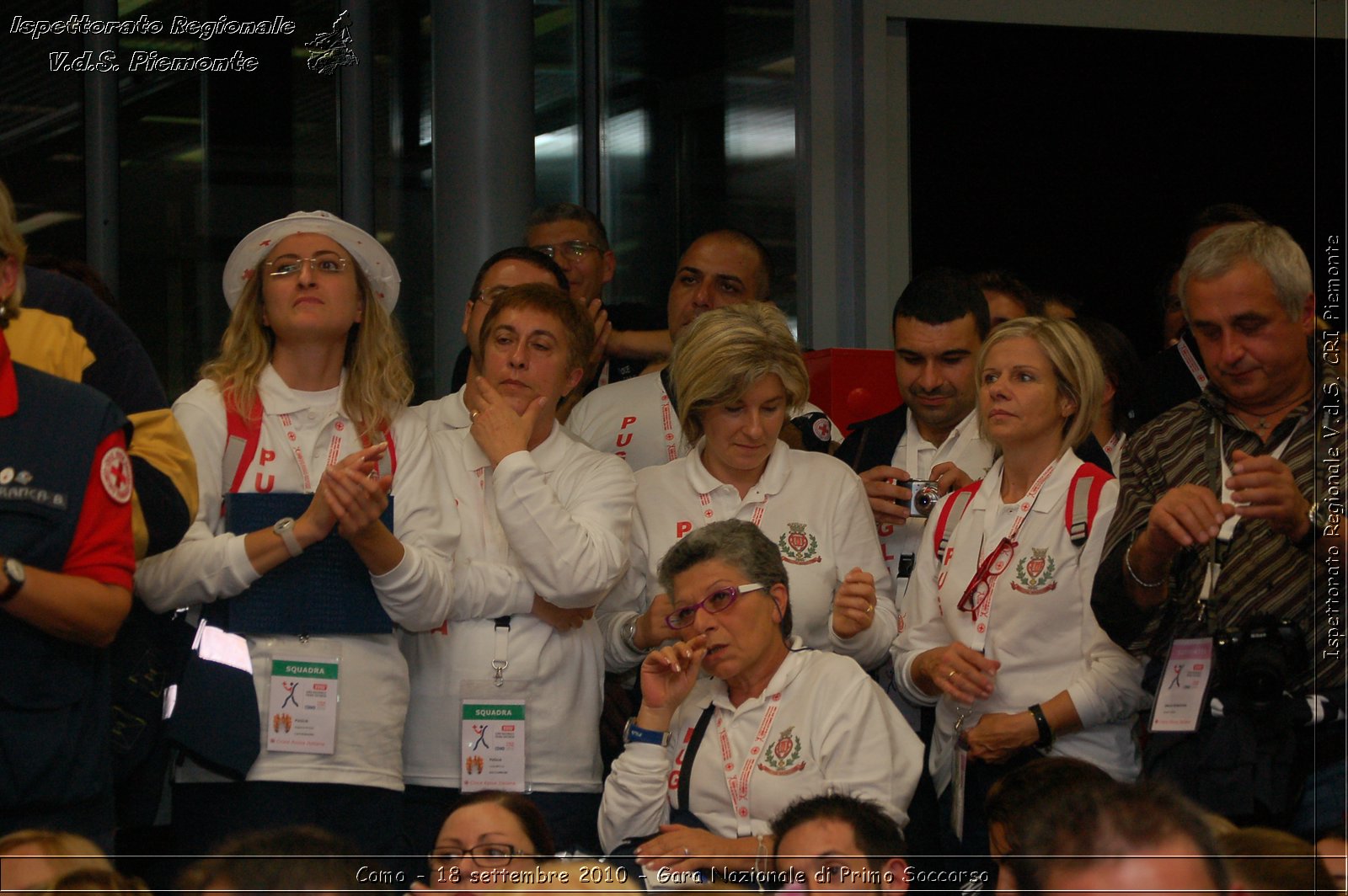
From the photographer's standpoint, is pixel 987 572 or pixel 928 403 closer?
pixel 987 572

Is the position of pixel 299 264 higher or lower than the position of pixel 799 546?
higher

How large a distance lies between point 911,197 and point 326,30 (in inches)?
111

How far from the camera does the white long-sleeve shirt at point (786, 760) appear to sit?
2.94 meters

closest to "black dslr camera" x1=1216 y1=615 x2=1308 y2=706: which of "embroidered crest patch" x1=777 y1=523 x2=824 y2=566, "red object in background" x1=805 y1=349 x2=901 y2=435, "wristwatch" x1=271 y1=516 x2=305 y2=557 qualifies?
"embroidered crest patch" x1=777 y1=523 x2=824 y2=566

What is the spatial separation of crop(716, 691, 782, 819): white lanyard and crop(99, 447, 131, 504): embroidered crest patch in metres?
1.31

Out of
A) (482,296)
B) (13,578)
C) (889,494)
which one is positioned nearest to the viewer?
(13,578)

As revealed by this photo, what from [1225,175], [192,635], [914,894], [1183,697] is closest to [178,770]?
[192,635]

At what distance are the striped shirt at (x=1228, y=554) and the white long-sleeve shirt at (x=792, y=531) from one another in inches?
24.6

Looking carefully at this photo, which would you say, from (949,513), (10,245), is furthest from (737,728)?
(10,245)

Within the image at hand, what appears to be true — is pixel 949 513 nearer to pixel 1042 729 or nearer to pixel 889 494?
pixel 889 494

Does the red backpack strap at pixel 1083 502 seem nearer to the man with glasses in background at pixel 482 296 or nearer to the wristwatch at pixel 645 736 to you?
the wristwatch at pixel 645 736

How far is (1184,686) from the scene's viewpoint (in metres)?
2.85

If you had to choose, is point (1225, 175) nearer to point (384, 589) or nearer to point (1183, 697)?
point (1183, 697)

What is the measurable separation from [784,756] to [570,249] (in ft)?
6.96
